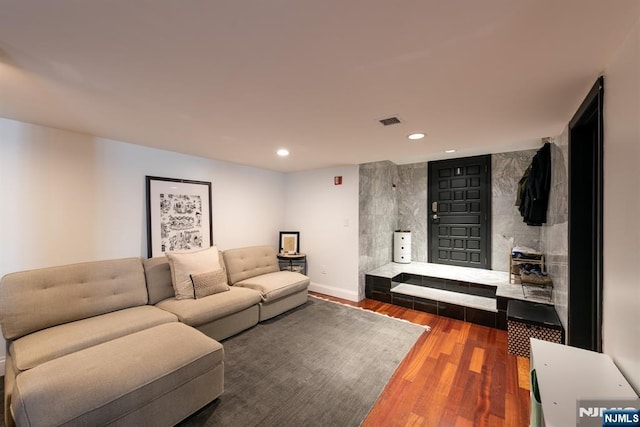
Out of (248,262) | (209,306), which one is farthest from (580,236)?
(248,262)

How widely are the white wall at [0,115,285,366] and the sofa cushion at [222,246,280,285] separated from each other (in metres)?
1.02

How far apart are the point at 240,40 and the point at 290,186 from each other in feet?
11.9

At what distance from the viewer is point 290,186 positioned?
4.70m

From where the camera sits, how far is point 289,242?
450 centimetres

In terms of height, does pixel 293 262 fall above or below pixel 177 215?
below

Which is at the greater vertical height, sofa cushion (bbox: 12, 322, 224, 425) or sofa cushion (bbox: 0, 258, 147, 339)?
sofa cushion (bbox: 0, 258, 147, 339)

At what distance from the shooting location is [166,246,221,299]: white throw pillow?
8.77 ft

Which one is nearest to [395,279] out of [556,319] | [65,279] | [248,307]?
[556,319]

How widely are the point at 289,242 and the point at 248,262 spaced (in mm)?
1060

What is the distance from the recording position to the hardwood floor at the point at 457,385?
5.50ft

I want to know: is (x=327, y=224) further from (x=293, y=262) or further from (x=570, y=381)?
(x=570, y=381)

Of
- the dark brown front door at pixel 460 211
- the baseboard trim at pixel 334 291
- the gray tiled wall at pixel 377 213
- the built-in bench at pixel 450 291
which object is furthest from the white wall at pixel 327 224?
the dark brown front door at pixel 460 211

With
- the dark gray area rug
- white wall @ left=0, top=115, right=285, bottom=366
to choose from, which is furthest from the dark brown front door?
white wall @ left=0, top=115, right=285, bottom=366

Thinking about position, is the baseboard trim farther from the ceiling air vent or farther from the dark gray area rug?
the ceiling air vent
